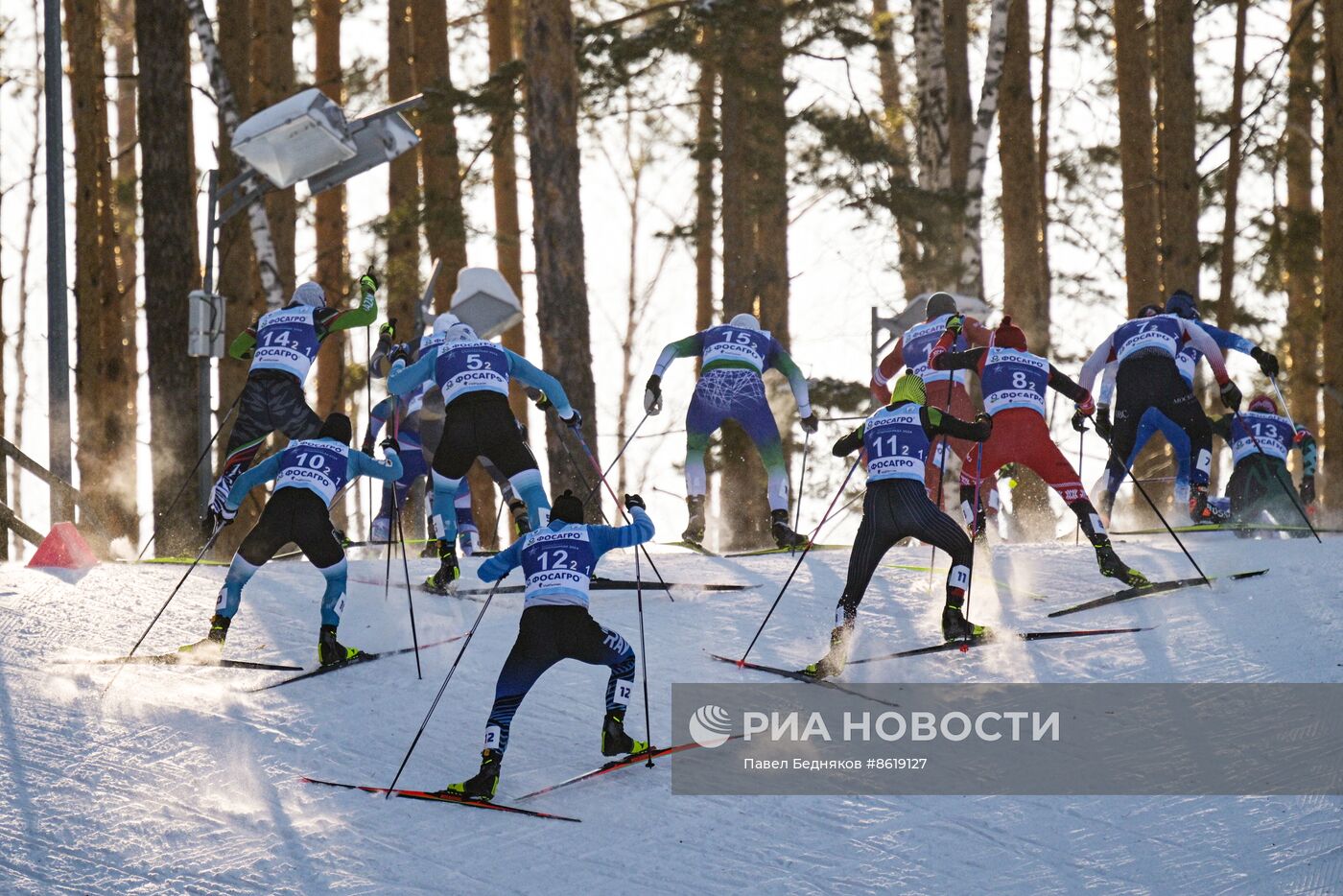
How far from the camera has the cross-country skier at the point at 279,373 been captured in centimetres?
1168

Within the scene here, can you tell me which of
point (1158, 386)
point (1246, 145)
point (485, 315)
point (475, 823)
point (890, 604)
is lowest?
point (475, 823)

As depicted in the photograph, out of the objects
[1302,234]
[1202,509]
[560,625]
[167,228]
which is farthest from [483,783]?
[1302,234]

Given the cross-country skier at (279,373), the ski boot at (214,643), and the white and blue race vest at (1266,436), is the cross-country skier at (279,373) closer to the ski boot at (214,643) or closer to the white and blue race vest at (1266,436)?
the ski boot at (214,643)

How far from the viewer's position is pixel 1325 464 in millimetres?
17250

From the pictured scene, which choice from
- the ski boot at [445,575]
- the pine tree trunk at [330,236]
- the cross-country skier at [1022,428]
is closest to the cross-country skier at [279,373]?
the ski boot at [445,575]

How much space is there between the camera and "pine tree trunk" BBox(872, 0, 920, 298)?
18.5 m

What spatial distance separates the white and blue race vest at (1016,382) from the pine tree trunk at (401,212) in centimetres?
963

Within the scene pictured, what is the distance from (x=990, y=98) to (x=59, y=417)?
982 cm

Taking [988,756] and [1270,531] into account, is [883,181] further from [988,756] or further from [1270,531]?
[988,756]

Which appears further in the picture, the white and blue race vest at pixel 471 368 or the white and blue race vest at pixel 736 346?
the white and blue race vest at pixel 736 346

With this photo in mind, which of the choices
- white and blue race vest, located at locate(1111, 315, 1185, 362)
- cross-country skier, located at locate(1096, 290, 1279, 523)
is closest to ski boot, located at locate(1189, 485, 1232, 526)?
cross-country skier, located at locate(1096, 290, 1279, 523)

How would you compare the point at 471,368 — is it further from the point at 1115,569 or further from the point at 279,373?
the point at 1115,569

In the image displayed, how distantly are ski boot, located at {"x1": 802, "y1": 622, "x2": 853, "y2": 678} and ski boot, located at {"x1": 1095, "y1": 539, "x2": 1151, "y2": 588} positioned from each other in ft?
6.77

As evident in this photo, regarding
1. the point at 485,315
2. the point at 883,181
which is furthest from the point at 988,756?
the point at 883,181
